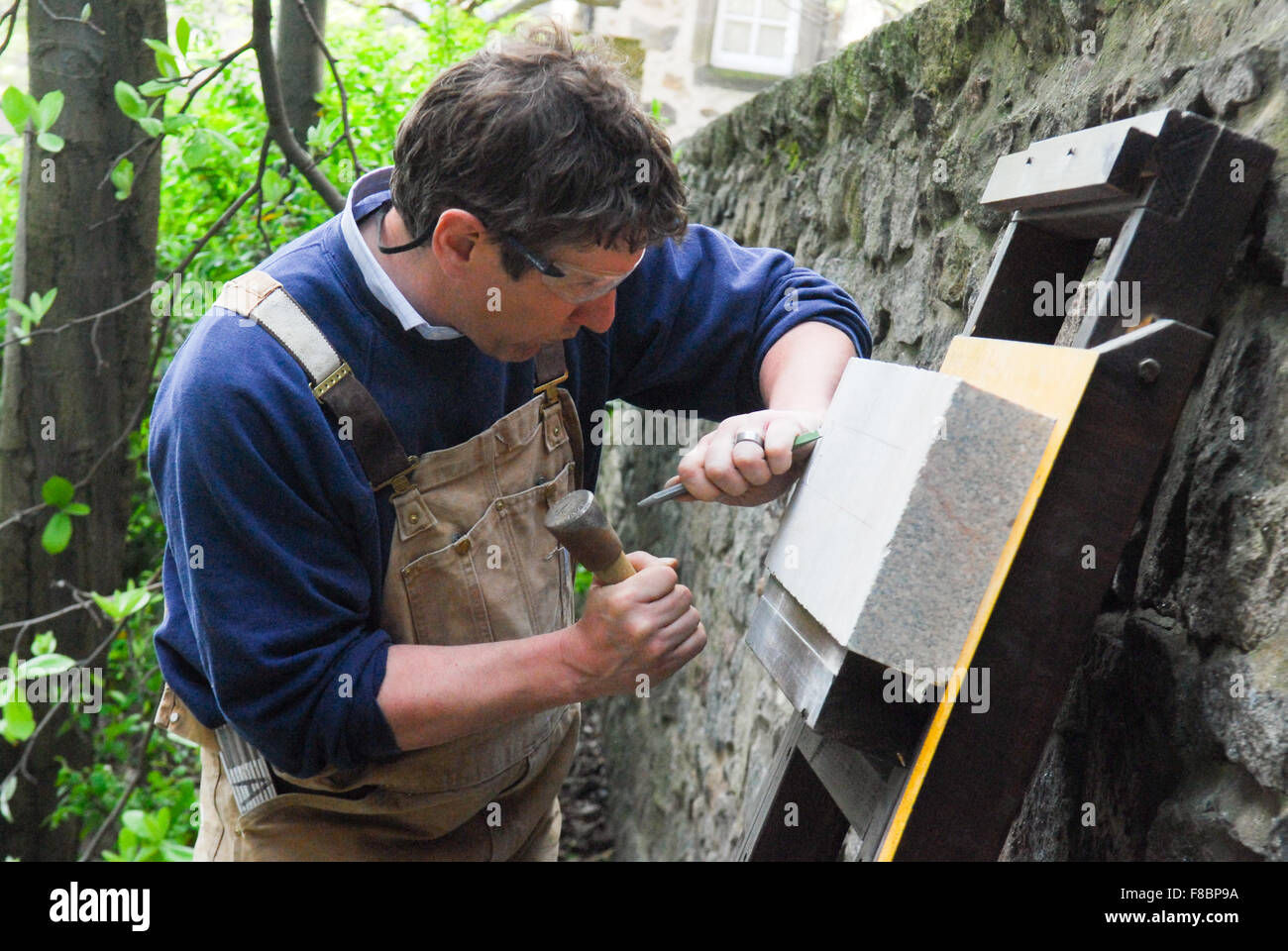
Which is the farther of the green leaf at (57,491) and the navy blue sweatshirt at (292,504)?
the green leaf at (57,491)

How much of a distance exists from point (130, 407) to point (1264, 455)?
3.28 m

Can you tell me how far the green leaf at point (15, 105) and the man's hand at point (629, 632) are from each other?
197 cm

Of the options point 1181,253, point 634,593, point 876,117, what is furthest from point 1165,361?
point 876,117

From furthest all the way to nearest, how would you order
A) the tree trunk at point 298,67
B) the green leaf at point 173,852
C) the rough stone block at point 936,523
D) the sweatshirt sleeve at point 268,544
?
the tree trunk at point 298,67 < the green leaf at point 173,852 < the sweatshirt sleeve at point 268,544 < the rough stone block at point 936,523

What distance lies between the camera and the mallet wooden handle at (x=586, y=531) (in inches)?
54.0

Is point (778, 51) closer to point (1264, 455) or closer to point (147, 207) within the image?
point (147, 207)

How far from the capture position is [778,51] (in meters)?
10.1

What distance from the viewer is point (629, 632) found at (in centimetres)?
147

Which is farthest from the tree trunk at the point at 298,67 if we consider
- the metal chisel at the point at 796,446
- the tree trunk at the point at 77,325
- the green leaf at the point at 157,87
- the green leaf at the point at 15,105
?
the metal chisel at the point at 796,446

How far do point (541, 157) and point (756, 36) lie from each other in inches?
361

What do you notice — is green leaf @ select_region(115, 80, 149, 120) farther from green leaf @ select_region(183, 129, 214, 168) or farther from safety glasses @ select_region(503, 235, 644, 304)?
safety glasses @ select_region(503, 235, 644, 304)

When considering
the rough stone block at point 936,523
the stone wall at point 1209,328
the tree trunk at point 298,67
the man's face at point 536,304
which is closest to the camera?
the rough stone block at point 936,523

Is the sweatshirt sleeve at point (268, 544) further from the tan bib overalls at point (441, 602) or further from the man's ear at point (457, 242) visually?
the man's ear at point (457, 242)

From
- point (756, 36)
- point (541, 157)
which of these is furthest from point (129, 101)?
point (756, 36)
